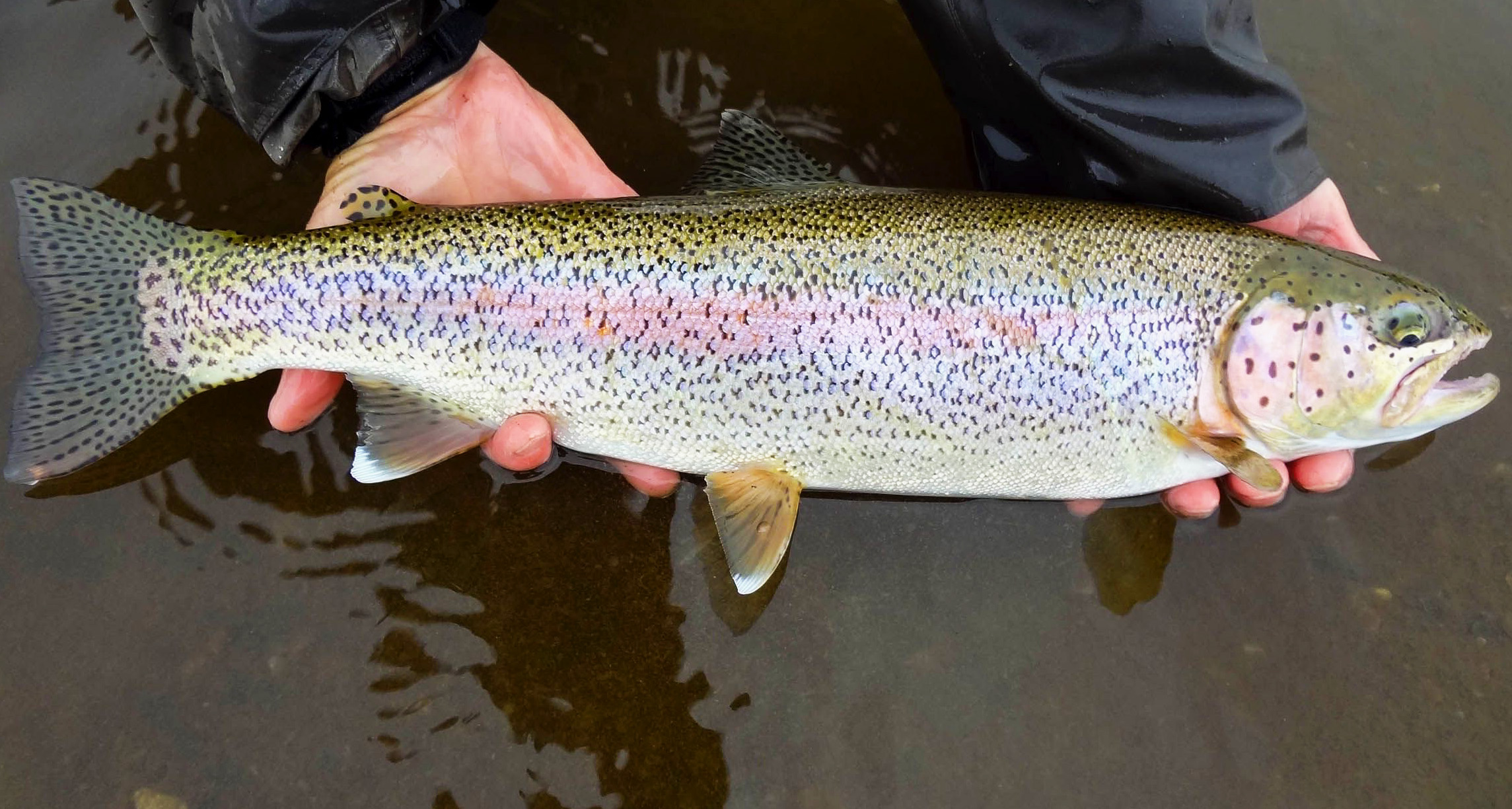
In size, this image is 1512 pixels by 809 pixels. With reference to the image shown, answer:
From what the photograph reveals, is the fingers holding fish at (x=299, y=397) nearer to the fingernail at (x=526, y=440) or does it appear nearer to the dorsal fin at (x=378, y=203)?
the dorsal fin at (x=378, y=203)

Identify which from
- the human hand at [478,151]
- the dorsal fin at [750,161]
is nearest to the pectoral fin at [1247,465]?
the dorsal fin at [750,161]

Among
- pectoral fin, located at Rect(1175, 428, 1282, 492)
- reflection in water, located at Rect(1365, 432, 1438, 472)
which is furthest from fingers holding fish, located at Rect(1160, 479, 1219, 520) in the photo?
reflection in water, located at Rect(1365, 432, 1438, 472)

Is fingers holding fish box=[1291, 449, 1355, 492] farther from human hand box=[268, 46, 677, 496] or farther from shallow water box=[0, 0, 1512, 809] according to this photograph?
human hand box=[268, 46, 677, 496]

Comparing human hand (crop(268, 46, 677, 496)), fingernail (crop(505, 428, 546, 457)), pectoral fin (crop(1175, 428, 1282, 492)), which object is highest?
human hand (crop(268, 46, 677, 496))

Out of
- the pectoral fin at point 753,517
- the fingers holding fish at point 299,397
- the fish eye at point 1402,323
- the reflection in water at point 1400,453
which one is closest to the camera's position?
the fish eye at point 1402,323

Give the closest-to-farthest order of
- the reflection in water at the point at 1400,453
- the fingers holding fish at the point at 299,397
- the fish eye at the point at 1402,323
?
1. the fish eye at the point at 1402,323
2. the fingers holding fish at the point at 299,397
3. the reflection in water at the point at 1400,453

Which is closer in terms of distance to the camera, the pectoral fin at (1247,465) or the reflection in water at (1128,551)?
the pectoral fin at (1247,465)

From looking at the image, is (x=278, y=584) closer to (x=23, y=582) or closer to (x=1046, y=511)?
(x=23, y=582)
